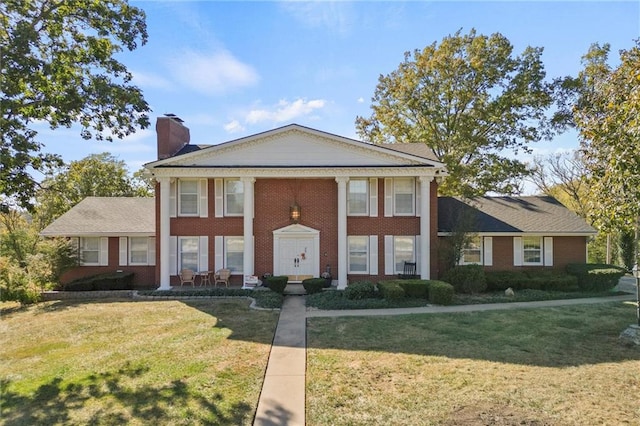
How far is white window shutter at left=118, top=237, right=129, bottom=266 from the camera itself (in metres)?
21.7

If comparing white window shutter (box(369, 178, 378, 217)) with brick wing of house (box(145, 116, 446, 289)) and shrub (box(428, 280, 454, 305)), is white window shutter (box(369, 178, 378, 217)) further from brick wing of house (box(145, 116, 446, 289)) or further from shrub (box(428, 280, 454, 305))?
shrub (box(428, 280, 454, 305))

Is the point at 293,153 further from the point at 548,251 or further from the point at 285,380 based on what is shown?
the point at 548,251

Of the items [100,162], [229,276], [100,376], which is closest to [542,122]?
[229,276]

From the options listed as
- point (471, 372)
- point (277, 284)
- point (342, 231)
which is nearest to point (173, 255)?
point (277, 284)

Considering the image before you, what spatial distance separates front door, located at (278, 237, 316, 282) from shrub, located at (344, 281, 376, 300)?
165 inches

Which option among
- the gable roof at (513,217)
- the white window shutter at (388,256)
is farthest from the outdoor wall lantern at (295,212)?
the gable roof at (513,217)

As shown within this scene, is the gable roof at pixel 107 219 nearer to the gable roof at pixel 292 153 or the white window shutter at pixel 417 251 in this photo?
the gable roof at pixel 292 153

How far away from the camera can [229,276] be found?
20.4 m

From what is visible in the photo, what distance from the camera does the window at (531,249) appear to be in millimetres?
21469

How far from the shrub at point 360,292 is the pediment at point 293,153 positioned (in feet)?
20.4

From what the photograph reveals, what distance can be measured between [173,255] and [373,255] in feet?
35.0

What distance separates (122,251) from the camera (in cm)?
2172

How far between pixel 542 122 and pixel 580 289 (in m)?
15.6

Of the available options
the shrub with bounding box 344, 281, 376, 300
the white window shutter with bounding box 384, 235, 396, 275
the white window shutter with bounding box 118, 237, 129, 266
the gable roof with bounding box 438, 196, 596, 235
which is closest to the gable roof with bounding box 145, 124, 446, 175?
the gable roof with bounding box 438, 196, 596, 235
